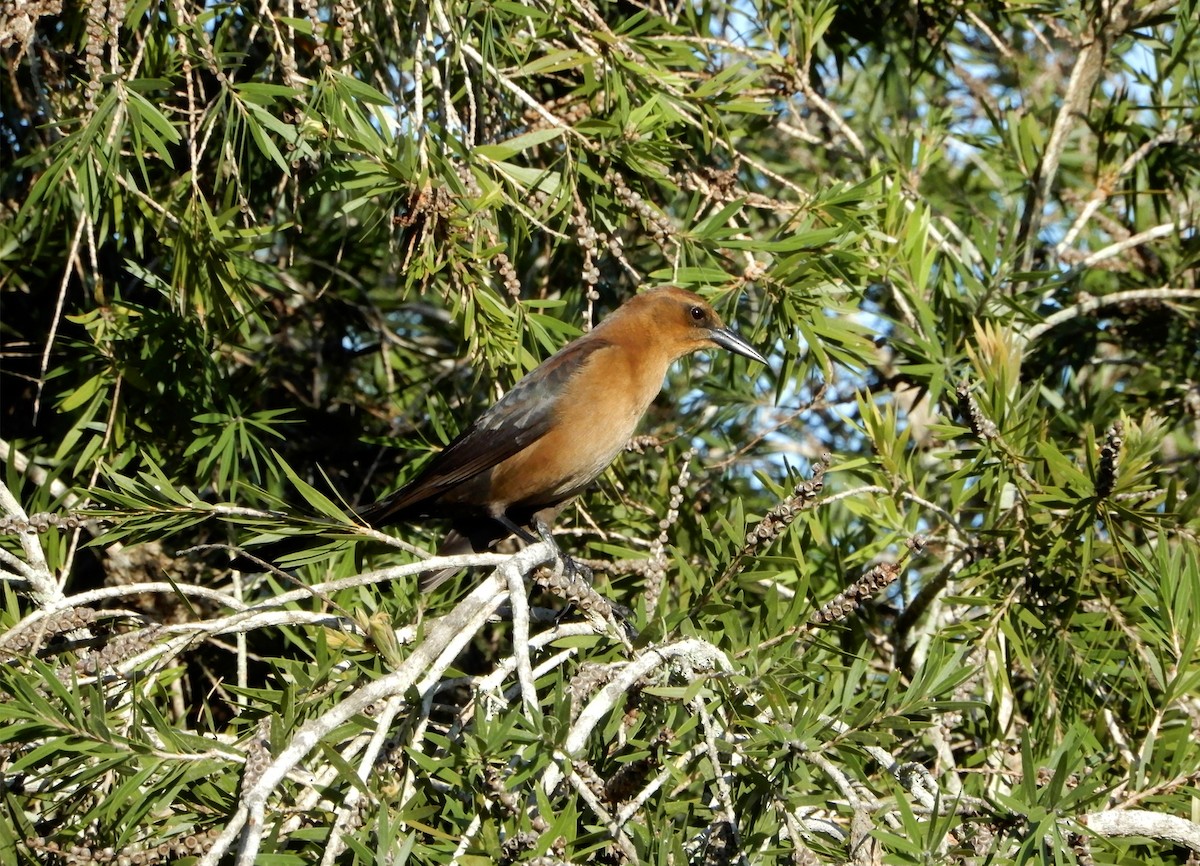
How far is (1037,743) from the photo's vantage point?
301 centimetres

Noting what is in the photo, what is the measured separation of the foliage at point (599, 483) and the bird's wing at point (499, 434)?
16 centimetres

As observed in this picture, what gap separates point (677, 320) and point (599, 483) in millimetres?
701

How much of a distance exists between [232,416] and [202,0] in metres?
1.18

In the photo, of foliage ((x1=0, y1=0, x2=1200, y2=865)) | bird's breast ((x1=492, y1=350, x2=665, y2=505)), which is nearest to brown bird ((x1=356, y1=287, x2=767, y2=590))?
bird's breast ((x1=492, y1=350, x2=665, y2=505))

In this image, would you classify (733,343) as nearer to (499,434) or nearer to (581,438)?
(581,438)

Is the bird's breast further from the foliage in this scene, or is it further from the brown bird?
the foliage

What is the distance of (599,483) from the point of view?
13.9 ft

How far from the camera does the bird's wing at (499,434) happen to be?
151 inches

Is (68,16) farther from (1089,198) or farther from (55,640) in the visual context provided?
(1089,198)

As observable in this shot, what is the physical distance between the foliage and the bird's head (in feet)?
0.52

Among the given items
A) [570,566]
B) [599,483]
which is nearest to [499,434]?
[599,483]

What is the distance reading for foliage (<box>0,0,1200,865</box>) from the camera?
217cm

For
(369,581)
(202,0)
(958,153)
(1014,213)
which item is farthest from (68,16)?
(958,153)

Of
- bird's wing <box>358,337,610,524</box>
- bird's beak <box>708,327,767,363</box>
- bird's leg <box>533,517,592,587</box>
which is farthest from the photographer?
bird's beak <box>708,327,767,363</box>
